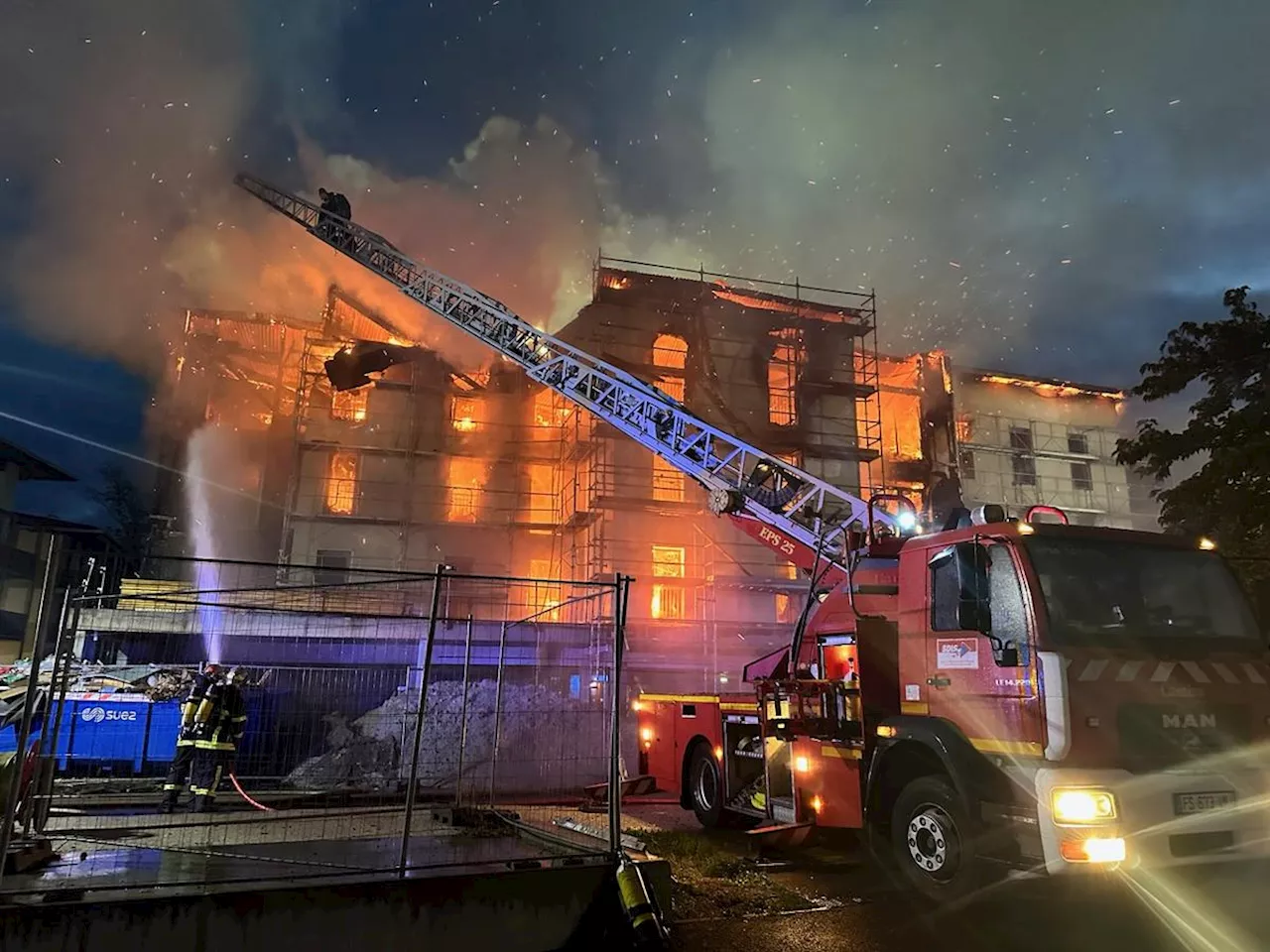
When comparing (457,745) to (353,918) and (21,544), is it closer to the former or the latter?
(353,918)

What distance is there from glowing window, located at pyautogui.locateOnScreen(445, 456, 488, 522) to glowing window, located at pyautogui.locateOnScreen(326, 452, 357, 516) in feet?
10.1

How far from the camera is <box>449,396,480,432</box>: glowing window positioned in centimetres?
2816

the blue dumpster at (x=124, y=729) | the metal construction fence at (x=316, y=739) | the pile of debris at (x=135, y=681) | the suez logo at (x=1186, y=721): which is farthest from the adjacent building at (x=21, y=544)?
the suez logo at (x=1186, y=721)

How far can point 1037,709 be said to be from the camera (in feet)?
16.9

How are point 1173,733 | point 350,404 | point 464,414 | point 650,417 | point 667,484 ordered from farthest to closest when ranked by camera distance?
point 464,414, point 350,404, point 667,484, point 650,417, point 1173,733

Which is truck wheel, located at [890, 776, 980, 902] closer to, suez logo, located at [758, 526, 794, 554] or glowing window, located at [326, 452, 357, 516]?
suez logo, located at [758, 526, 794, 554]

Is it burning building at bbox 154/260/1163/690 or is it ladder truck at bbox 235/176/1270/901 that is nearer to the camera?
ladder truck at bbox 235/176/1270/901

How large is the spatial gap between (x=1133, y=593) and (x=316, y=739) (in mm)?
12100

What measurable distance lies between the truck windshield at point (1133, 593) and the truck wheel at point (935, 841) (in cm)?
146

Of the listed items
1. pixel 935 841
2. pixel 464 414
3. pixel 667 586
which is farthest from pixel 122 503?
pixel 935 841

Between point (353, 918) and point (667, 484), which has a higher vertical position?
point (667, 484)

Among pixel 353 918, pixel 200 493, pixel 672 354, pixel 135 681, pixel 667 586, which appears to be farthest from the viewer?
pixel 200 493

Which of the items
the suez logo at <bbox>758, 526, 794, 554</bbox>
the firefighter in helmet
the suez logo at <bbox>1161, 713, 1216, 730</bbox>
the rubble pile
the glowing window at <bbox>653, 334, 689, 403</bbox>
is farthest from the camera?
the glowing window at <bbox>653, 334, 689, 403</bbox>

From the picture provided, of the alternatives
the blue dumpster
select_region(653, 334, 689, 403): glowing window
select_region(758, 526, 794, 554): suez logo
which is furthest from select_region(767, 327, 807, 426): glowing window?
the blue dumpster
